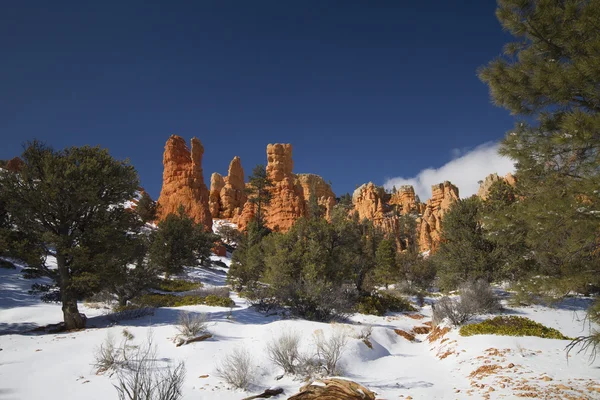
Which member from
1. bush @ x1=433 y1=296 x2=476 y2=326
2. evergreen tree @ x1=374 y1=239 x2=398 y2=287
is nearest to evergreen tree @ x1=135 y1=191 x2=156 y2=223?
evergreen tree @ x1=374 y1=239 x2=398 y2=287

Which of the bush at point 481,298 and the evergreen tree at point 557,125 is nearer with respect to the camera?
the evergreen tree at point 557,125

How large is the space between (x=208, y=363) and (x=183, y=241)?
18966 mm

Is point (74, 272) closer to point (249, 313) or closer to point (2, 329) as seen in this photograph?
point (2, 329)

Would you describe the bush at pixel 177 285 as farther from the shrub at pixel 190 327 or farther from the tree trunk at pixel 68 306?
the shrub at pixel 190 327

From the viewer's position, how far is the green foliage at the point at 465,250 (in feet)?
66.3

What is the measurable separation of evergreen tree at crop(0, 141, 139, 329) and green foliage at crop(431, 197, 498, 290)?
65.4 feet

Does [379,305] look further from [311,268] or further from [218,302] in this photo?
[218,302]

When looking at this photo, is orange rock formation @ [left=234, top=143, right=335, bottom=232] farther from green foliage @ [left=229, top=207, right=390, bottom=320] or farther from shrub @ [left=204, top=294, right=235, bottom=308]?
shrub @ [left=204, top=294, right=235, bottom=308]

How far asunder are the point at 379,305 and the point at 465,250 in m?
7.20

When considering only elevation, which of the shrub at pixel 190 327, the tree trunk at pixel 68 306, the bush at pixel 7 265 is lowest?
the shrub at pixel 190 327

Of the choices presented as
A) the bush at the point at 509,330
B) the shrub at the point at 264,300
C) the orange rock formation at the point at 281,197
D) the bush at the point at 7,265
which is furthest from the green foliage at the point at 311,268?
the orange rock formation at the point at 281,197

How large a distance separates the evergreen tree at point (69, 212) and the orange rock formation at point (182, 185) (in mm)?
32726

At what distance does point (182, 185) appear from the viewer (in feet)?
154

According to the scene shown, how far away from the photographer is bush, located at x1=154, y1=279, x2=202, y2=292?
2103 centimetres
